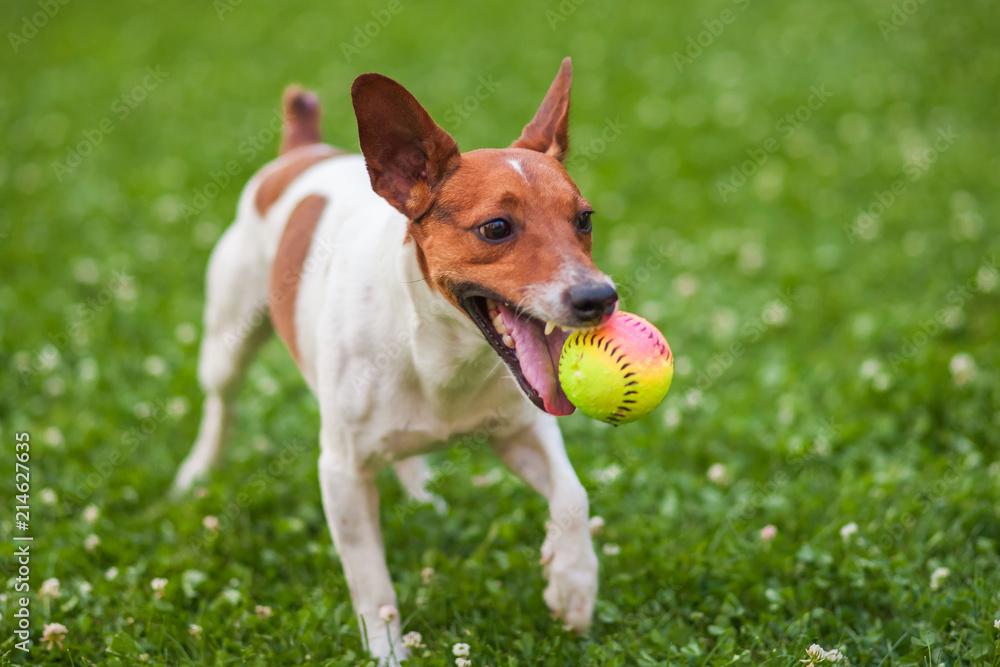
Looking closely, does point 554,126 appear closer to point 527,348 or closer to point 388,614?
point 527,348

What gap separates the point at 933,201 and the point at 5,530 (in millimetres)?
6225

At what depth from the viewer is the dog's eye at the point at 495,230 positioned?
2.85m

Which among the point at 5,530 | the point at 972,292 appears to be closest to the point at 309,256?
the point at 5,530

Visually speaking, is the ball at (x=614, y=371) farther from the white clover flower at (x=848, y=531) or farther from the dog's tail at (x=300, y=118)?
the dog's tail at (x=300, y=118)

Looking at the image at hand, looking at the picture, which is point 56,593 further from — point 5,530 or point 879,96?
point 879,96

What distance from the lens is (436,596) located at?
360cm

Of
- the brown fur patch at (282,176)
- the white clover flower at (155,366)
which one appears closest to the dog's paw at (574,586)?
the brown fur patch at (282,176)

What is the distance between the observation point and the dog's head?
2.73m

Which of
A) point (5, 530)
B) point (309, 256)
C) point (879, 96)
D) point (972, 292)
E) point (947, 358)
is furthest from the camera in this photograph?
point (879, 96)

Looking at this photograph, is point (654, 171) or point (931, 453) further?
point (654, 171)

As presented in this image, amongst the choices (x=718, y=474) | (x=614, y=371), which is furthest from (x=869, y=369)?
(x=614, y=371)

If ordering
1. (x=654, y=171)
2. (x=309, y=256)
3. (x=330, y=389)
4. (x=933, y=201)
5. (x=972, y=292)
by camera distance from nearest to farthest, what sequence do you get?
(x=330, y=389) → (x=309, y=256) → (x=972, y=292) → (x=933, y=201) → (x=654, y=171)

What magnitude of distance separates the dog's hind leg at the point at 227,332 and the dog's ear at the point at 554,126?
168 centimetres

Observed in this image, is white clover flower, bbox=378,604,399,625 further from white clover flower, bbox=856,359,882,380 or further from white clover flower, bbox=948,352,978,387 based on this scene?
white clover flower, bbox=948,352,978,387
